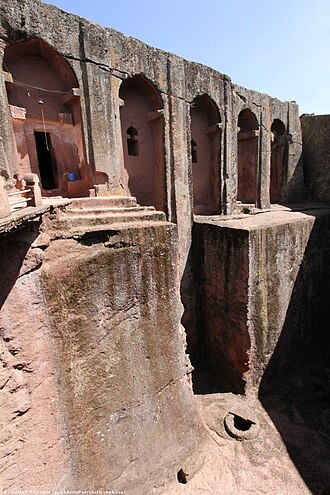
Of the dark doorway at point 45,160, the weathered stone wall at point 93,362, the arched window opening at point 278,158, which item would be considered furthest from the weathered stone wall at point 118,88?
the weathered stone wall at point 93,362

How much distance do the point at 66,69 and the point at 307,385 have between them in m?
10.2

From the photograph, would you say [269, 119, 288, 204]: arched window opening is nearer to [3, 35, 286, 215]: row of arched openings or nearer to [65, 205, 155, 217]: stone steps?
[3, 35, 286, 215]: row of arched openings

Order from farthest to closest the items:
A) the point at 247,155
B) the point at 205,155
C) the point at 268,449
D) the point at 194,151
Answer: the point at 247,155
the point at 205,155
the point at 194,151
the point at 268,449

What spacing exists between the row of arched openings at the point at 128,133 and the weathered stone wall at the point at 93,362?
372 cm

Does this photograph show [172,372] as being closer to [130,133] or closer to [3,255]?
[3,255]

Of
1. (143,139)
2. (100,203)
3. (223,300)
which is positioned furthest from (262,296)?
(143,139)

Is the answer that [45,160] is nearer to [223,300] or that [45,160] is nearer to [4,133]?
[4,133]

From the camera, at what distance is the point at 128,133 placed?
24.7 ft

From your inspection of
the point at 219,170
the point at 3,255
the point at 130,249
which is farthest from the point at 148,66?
the point at 3,255

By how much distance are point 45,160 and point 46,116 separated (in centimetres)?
103

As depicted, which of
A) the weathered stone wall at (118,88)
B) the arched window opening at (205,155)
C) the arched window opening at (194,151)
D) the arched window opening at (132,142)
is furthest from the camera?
the arched window opening at (194,151)

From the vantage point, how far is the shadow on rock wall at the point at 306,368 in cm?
577

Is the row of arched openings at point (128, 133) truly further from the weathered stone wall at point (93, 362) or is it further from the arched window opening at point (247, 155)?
the weathered stone wall at point (93, 362)

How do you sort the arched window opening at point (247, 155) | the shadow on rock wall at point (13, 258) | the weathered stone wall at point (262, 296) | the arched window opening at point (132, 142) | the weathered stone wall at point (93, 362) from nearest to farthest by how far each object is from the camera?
the shadow on rock wall at point (13, 258)
the weathered stone wall at point (93, 362)
the weathered stone wall at point (262, 296)
the arched window opening at point (132, 142)
the arched window opening at point (247, 155)
